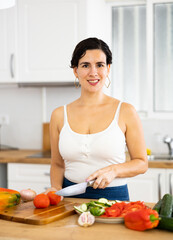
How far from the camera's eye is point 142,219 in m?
1.24

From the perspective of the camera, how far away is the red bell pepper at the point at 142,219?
48.8 inches

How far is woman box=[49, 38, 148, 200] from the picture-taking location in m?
1.76

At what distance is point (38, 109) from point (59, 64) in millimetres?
638

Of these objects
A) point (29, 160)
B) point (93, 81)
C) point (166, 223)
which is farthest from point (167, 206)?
point (29, 160)

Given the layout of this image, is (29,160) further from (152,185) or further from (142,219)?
(142,219)

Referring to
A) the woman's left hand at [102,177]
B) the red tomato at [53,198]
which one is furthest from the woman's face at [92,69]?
the red tomato at [53,198]

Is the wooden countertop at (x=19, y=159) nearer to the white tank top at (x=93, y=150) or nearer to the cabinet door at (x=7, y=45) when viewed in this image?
the cabinet door at (x=7, y=45)

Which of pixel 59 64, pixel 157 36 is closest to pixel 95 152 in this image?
pixel 59 64

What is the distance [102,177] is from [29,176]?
1542 millimetres

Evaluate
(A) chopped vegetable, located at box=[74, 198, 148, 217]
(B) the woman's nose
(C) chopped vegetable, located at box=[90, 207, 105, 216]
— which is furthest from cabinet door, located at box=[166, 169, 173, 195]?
(C) chopped vegetable, located at box=[90, 207, 105, 216]

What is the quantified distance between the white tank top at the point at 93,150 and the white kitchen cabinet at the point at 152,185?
1043 mm

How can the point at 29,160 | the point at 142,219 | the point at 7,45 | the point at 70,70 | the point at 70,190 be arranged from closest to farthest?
the point at 142,219
the point at 70,190
the point at 29,160
the point at 70,70
the point at 7,45

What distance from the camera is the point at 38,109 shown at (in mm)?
3586

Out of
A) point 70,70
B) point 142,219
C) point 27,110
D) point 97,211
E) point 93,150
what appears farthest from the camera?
point 27,110
